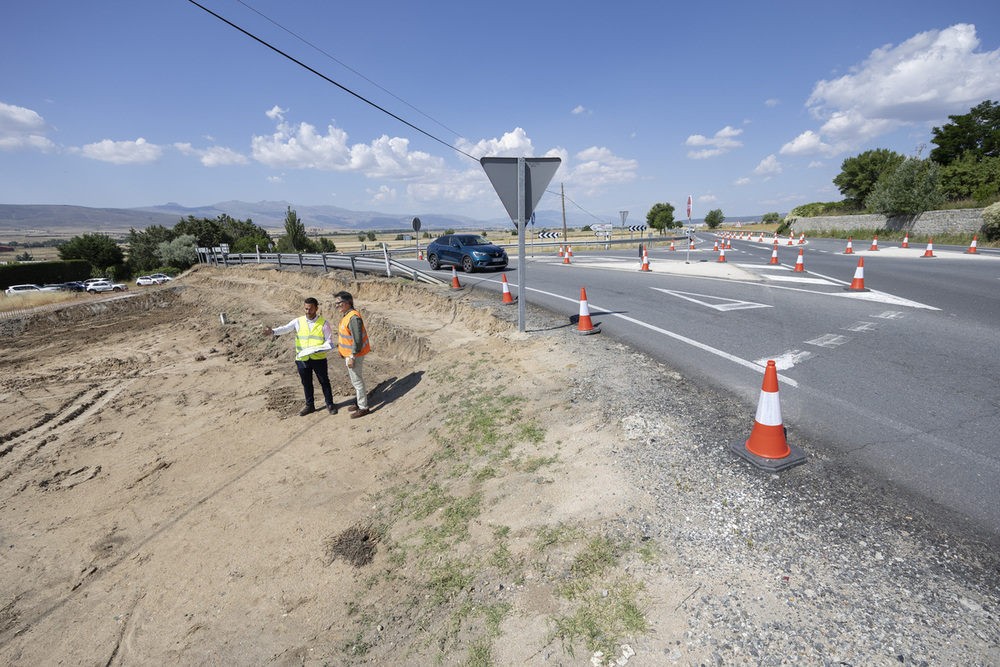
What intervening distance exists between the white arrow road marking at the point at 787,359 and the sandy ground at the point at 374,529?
135cm

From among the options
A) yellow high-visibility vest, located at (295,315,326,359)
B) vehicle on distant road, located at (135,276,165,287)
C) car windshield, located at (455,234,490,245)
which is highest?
car windshield, located at (455,234,490,245)

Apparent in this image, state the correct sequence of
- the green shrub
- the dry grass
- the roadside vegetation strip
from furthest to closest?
the green shrub → the dry grass → the roadside vegetation strip

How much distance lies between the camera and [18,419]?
899 centimetres

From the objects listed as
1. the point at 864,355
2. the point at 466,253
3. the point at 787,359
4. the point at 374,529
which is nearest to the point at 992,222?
the point at 864,355

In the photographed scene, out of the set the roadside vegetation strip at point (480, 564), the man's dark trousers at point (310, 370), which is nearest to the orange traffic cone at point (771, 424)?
the roadside vegetation strip at point (480, 564)

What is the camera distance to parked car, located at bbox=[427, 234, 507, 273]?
17188mm

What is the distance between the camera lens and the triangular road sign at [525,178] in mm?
6512

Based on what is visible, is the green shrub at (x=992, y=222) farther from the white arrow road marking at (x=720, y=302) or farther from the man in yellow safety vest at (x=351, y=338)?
the man in yellow safety vest at (x=351, y=338)

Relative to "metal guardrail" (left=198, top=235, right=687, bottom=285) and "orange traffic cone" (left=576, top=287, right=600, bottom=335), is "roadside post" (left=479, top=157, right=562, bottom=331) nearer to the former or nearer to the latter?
"orange traffic cone" (left=576, top=287, right=600, bottom=335)

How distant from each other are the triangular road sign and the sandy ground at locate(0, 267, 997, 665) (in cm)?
229

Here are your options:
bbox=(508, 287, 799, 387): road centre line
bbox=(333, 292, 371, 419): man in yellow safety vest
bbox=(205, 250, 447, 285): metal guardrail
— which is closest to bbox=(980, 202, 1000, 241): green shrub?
bbox=(508, 287, 799, 387): road centre line

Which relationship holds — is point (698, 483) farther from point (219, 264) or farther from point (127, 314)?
point (219, 264)

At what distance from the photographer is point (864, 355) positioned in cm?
564

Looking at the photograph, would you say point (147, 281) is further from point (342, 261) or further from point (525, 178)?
point (525, 178)
